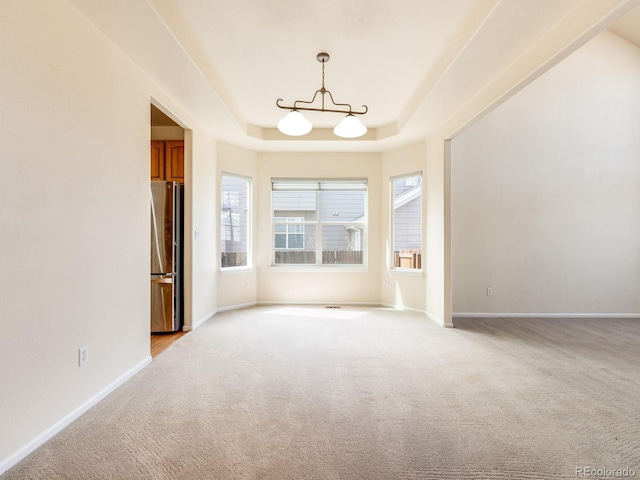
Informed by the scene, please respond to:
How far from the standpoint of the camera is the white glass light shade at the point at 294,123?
274cm

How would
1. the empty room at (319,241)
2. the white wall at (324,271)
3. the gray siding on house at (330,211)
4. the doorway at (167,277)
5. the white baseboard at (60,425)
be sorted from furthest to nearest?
the gray siding on house at (330,211), the white wall at (324,271), the doorway at (167,277), the empty room at (319,241), the white baseboard at (60,425)

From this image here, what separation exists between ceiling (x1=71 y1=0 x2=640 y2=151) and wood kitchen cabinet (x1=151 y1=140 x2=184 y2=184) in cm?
62

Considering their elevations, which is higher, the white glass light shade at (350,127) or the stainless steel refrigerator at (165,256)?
the white glass light shade at (350,127)

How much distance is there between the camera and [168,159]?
4.19m

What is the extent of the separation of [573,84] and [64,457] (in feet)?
23.3

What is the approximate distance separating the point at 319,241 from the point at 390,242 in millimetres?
1230

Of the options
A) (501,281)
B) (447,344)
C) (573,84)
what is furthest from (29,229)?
(573,84)

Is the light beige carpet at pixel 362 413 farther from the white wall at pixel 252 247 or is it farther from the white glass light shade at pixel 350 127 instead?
the white glass light shade at pixel 350 127

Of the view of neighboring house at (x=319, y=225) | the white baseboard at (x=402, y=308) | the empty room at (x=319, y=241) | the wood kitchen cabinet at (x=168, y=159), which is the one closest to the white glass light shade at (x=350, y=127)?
the empty room at (x=319, y=241)

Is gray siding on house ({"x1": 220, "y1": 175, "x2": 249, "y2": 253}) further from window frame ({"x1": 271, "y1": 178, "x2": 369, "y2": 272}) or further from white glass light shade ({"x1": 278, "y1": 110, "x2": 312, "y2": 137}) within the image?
white glass light shade ({"x1": 278, "y1": 110, "x2": 312, "y2": 137})

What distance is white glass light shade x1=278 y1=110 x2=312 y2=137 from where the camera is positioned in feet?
9.00

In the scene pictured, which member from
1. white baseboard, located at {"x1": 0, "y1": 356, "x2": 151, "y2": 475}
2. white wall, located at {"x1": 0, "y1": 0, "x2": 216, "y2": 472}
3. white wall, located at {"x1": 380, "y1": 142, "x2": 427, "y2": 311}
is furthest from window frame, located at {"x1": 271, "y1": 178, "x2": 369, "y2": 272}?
white baseboard, located at {"x1": 0, "y1": 356, "x2": 151, "y2": 475}

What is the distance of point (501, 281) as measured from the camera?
4766mm

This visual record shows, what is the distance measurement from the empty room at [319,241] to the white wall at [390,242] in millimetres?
37
